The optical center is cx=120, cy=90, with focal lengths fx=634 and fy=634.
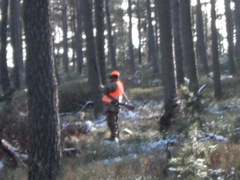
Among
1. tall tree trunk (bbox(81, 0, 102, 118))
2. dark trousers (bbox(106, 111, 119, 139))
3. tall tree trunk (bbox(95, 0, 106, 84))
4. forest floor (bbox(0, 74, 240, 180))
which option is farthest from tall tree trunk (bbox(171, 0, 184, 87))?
dark trousers (bbox(106, 111, 119, 139))

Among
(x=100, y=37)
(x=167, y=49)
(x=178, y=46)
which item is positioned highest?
(x=100, y=37)

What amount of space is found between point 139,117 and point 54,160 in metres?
10.5

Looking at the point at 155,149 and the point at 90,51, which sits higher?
the point at 90,51

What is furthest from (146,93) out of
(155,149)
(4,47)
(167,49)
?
(155,149)

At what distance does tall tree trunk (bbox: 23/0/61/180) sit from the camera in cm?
979

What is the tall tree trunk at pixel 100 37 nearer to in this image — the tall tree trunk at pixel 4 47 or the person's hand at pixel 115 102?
the tall tree trunk at pixel 4 47

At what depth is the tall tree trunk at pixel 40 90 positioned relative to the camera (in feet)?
32.1

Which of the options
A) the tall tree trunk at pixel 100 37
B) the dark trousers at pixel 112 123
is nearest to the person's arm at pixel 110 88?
the dark trousers at pixel 112 123

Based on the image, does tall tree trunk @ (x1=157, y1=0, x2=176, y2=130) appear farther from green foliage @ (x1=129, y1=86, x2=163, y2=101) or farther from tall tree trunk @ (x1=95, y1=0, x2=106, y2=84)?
green foliage @ (x1=129, y1=86, x2=163, y2=101)

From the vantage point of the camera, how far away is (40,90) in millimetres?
9844

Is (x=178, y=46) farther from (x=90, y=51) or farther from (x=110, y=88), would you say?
(x=110, y=88)

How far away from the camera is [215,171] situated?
968 cm

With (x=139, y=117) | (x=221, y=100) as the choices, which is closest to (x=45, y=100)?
(x=139, y=117)

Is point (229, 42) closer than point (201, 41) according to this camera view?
Yes
